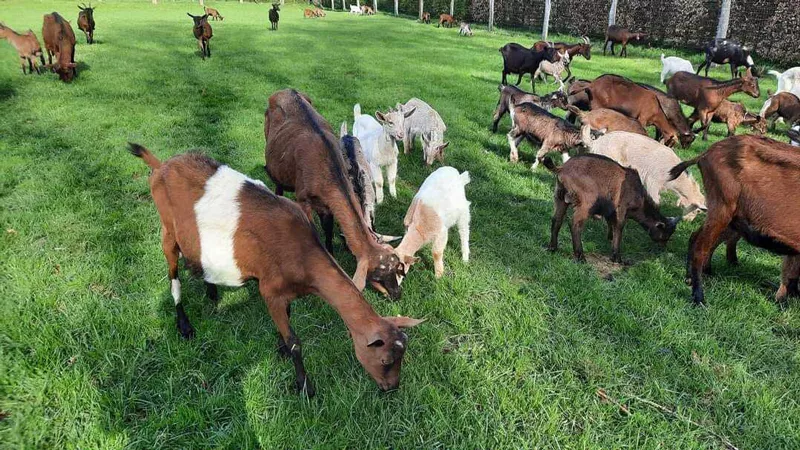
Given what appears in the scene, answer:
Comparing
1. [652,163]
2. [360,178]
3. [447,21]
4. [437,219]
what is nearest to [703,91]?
[652,163]

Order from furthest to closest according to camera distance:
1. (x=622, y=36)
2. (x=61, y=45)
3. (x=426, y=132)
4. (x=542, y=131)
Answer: (x=622, y=36) → (x=61, y=45) → (x=542, y=131) → (x=426, y=132)

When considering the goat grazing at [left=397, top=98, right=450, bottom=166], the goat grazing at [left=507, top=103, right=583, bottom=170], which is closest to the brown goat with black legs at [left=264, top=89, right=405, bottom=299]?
the goat grazing at [left=397, top=98, right=450, bottom=166]

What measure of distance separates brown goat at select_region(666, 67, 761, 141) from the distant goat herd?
3.45 metres

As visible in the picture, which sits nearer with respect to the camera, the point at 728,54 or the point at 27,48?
the point at 27,48

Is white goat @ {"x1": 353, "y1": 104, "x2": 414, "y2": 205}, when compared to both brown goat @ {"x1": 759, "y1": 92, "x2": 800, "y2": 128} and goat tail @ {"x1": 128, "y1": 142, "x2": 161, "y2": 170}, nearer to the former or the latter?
goat tail @ {"x1": 128, "y1": 142, "x2": 161, "y2": 170}

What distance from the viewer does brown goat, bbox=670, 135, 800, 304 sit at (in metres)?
3.93

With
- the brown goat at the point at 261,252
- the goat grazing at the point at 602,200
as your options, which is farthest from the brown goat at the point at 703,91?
the brown goat at the point at 261,252

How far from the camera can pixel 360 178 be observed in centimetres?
527

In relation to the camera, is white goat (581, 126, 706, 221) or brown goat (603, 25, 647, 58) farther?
brown goat (603, 25, 647, 58)

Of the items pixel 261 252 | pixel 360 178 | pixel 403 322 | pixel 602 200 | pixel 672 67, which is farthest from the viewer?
pixel 672 67

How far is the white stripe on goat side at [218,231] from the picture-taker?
10.8 ft

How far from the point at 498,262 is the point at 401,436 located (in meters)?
2.43

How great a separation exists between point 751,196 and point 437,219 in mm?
2840

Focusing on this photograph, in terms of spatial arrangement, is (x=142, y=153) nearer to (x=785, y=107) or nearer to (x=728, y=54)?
(x=785, y=107)
